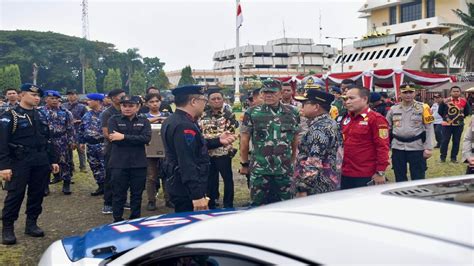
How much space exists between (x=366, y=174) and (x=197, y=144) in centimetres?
198

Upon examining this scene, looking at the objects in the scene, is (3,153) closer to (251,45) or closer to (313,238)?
(313,238)

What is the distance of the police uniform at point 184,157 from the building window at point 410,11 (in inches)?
2676

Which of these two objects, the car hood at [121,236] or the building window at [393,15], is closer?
the car hood at [121,236]

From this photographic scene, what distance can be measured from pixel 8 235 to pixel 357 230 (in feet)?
16.2

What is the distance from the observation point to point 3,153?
5.00m

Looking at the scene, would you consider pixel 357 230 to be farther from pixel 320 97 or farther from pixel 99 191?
pixel 99 191

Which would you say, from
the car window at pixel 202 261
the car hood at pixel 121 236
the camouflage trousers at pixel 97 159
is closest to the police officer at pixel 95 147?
the camouflage trousers at pixel 97 159

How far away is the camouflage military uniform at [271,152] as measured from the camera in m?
4.68

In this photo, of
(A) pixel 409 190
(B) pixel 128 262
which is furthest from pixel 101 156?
(A) pixel 409 190

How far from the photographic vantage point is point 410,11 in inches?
2618

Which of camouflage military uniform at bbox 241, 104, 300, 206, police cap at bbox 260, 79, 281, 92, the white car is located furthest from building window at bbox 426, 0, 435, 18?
the white car

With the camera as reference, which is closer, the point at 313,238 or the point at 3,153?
the point at 313,238

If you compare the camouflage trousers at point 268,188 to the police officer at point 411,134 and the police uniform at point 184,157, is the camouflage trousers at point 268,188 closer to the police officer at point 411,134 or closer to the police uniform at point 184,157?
the police uniform at point 184,157

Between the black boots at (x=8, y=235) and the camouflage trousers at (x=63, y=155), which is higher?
the camouflage trousers at (x=63, y=155)
